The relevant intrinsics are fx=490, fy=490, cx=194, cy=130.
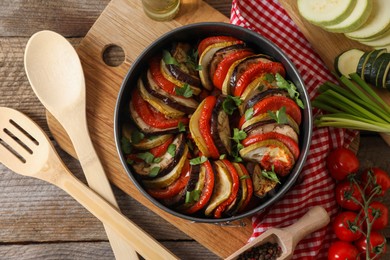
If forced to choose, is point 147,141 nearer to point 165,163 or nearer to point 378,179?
point 165,163

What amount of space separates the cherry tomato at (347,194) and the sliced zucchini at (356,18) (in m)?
0.61

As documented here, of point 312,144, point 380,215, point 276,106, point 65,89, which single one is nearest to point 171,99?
point 276,106

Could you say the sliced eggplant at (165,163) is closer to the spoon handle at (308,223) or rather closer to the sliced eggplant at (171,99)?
the sliced eggplant at (171,99)

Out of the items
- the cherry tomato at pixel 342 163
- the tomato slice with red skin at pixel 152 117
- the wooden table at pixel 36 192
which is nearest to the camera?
the tomato slice with red skin at pixel 152 117

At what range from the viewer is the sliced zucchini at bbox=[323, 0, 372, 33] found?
187cm

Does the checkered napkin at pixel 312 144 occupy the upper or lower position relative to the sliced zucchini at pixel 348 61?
lower

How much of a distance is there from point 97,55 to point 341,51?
40.2 inches

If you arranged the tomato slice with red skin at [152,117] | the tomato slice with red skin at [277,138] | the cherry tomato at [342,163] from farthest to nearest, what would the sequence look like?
the cherry tomato at [342,163]
the tomato slice with red skin at [152,117]
the tomato slice with red skin at [277,138]

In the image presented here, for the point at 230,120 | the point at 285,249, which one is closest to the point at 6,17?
the point at 230,120

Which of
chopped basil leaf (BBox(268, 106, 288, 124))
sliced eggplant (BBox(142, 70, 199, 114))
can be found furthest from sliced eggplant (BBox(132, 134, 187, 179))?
chopped basil leaf (BBox(268, 106, 288, 124))

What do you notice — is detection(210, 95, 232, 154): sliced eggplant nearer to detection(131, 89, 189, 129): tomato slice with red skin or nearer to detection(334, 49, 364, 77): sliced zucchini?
detection(131, 89, 189, 129): tomato slice with red skin

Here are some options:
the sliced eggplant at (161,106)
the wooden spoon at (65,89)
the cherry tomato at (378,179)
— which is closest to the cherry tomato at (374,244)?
the cherry tomato at (378,179)

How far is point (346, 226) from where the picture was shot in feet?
Answer: 6.31

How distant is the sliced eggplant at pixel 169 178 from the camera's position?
179 centimetres
